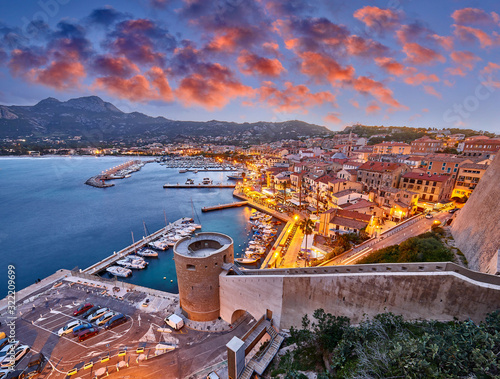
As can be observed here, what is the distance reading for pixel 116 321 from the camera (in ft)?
45.3

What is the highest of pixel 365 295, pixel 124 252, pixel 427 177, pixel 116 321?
pixel 427 177

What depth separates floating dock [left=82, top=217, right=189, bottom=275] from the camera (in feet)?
73.3

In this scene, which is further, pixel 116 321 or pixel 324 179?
pixel 324 179

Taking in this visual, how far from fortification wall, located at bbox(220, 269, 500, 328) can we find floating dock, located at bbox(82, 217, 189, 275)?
1728 cm

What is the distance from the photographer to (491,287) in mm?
7191

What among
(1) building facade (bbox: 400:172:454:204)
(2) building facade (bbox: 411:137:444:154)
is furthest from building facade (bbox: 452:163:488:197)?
(2) building facade (bbox: 411:137:444:154)

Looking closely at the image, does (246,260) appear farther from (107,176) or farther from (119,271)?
(107,176)

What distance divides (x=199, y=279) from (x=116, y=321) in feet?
21.0

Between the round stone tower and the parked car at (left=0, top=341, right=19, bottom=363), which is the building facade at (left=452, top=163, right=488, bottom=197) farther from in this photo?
the parked car at (left=0, top=341, right=19, bottom=363)

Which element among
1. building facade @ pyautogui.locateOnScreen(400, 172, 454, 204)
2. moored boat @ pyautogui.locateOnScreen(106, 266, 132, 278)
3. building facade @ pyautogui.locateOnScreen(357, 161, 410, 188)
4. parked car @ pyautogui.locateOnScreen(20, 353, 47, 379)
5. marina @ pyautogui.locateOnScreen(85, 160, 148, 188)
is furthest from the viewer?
marina @ pyautogui.locateOnScreen(85, 160, 148, 188)

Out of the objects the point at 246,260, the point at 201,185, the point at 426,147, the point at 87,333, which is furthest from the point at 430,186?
the point at 201,185

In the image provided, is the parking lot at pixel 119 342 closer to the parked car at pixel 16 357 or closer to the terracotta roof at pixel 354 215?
the parked car at pixel 16 357

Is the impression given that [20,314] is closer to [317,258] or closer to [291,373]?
[291,373]

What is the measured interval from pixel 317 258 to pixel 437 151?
49420 mm
